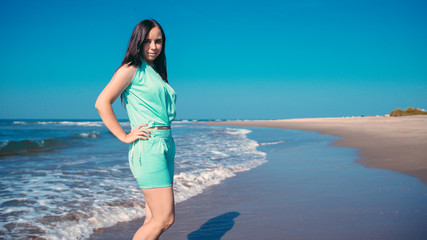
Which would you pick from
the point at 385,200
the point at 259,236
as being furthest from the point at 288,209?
the point at 385,200

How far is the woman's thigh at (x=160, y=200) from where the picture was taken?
201 centimetres

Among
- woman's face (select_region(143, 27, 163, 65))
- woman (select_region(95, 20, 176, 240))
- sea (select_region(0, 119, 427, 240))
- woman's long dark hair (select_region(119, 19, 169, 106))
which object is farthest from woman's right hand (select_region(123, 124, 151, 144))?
sea (select_region(0, 119, 427, 240))

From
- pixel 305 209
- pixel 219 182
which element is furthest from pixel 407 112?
pixel 305 209

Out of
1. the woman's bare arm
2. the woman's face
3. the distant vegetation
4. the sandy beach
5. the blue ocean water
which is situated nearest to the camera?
the woman's bare arm

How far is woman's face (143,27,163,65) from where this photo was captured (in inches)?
83.8

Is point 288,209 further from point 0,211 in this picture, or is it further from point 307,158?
point 307,158

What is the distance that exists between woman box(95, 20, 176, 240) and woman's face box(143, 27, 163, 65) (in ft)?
0.07

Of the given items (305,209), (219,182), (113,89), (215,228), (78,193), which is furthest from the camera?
(219,182)

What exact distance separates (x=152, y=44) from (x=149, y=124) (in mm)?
543

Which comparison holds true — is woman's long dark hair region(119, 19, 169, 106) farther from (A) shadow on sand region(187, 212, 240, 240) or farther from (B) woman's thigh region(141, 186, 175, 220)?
(A) shadow on sand region(187, 212, 240, 240)

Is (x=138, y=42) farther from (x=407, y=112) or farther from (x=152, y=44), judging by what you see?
(x=407, y=112)

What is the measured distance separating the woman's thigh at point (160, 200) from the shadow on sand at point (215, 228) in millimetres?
1355

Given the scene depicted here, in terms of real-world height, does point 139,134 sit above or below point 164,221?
above

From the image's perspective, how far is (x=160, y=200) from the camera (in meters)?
2.02
